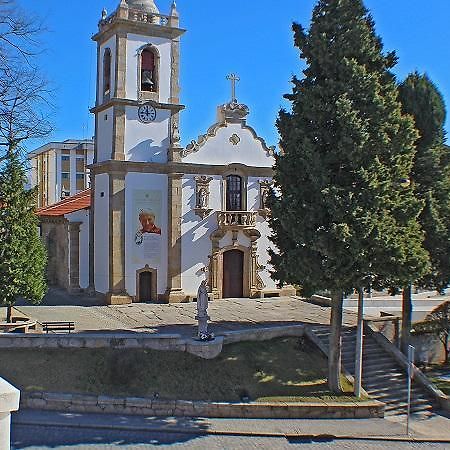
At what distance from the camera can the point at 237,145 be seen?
3091 cm

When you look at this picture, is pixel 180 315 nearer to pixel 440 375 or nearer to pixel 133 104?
pixel 133 104

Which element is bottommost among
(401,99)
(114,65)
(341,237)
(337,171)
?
(341,237)

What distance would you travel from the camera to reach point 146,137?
96.1ft

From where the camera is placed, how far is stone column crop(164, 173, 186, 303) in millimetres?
29141

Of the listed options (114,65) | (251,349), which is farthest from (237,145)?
(251,349)

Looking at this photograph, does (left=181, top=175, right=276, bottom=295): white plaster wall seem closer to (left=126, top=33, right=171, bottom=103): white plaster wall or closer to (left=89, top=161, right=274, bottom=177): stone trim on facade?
(left=89, top=161, right=274, bottom=177): stone trim on facade

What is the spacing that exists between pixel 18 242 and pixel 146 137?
9597mm

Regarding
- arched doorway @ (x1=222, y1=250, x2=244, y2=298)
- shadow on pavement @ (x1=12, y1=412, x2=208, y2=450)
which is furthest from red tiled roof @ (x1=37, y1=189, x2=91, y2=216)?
shadow on pavement @ (x1=12, y1=412, x2=208, y2=450)

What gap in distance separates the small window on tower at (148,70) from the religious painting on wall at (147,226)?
5280 mm

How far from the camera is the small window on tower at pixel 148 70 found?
29.7 meters

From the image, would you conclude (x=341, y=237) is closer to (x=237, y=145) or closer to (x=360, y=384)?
(x=360, y=384)

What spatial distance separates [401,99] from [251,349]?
10.1 metres

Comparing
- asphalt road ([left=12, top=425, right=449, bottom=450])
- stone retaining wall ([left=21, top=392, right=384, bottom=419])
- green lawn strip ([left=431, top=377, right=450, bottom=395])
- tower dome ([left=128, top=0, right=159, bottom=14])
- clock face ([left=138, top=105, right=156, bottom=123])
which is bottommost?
asphalt road ([left=12, top=425, right=449, bottom=450])

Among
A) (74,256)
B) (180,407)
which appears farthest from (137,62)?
(180,407)
